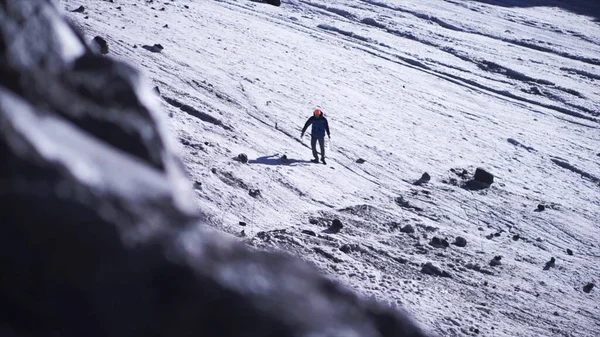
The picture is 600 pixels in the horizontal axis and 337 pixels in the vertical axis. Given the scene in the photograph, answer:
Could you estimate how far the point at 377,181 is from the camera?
49.8 ft

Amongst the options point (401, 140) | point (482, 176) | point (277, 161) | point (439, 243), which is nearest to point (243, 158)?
point (277, 161)

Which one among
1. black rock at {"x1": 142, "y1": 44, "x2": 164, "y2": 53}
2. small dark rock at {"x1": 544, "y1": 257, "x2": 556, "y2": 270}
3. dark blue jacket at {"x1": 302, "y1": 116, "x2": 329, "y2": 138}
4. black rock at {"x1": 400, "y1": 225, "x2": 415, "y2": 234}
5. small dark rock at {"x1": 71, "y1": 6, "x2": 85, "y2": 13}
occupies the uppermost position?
small dark rock at {"x1": 71, "y1": 6, "x2": 85, "y2": 13}

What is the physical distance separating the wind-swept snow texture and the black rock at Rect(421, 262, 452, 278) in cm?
3

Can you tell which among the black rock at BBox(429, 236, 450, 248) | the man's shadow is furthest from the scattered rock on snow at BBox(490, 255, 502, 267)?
the man's shadow

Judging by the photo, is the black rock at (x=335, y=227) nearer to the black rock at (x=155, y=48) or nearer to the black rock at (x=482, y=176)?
the black rock at (x=482, y=176)

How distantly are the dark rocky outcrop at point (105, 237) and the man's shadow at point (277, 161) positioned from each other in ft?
41.4

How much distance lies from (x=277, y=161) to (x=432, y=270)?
4404 mm

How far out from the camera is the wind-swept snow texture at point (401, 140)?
1100cm

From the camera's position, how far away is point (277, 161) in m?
14.5

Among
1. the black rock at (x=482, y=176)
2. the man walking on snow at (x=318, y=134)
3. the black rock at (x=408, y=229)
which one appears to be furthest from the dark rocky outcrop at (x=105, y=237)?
the black rock at (x=482, y=176)

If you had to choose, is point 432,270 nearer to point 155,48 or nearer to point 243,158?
point 243,158

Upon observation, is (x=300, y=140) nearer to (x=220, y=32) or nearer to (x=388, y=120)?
(x=388, y=120)

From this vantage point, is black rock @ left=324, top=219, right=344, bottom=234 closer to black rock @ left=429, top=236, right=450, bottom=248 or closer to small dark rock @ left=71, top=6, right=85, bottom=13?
black rock @ left=429, top=236, right=450, bottom=248

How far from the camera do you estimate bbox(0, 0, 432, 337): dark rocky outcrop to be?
0.98m
